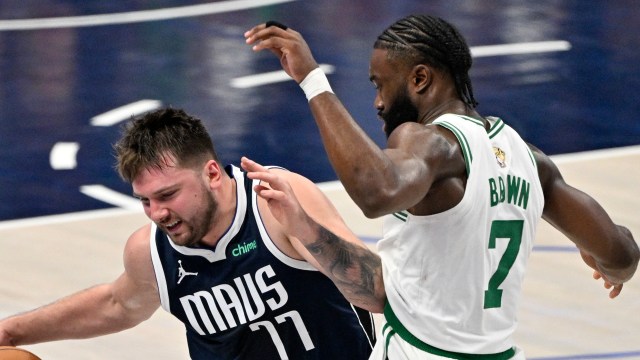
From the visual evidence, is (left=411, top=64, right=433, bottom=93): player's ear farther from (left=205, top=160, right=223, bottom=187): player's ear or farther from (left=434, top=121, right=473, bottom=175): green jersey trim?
(left=205, top=160, right=223, bottom=187): player's ear

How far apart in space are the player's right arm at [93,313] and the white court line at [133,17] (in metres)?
8.29

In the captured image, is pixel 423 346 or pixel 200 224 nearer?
pixel 423 346

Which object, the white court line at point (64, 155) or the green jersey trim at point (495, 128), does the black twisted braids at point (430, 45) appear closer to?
the green jersey trim at point (495, 128)

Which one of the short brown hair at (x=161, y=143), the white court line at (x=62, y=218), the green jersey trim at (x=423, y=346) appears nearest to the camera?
the green jersey trim at (x=423, y=346)

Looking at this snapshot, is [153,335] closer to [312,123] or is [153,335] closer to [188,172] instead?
[188,172]

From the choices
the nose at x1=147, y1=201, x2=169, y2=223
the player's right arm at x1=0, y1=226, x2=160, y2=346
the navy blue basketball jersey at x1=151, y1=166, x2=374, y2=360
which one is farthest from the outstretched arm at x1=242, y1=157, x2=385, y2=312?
the player's right arm at x1=0, y1=226, x2=160, y2=346

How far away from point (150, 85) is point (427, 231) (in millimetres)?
7512

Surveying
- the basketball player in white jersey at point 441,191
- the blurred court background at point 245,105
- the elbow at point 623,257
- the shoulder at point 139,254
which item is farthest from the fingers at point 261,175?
the blurred court background at point 245,105

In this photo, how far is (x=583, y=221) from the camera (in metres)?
4.63

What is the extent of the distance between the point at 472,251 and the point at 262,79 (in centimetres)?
745

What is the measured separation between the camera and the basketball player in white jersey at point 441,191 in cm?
399

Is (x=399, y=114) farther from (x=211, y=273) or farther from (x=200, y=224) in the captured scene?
(x=211, y=273)

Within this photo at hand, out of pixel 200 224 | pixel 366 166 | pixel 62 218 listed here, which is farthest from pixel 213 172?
pixel 62 218

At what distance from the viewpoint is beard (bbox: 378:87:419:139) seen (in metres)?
4.23
